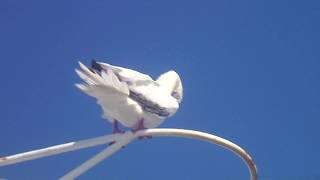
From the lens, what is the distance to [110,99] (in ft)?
8.27

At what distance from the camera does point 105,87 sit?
97.6 inches

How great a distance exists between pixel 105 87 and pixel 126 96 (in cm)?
13

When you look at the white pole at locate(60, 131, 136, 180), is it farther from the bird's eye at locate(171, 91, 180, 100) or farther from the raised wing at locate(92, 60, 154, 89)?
the bird's eye at locate(171, 91, 180, 100)

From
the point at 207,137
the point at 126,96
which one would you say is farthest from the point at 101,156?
the point at 207,137

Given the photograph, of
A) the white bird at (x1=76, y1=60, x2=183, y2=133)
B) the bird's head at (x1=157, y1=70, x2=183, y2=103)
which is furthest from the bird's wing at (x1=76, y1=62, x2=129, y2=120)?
the bird's head at (x1=157, y1=70, x2=183, y2=103)

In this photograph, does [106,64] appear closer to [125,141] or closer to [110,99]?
[110,99]

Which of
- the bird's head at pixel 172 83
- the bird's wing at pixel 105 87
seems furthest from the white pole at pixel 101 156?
the bird's head at pixel 172 83

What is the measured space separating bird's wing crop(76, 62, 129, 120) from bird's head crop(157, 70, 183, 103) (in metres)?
0.36

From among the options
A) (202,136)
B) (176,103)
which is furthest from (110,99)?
(202,136)

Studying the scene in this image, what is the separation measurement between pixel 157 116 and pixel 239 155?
1.78 feet

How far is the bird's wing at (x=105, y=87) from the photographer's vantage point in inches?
97.0

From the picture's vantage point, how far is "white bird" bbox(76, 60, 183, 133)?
247 centimetres

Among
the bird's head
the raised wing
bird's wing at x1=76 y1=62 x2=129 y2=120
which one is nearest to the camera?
bird's wing at x1=76 y1=62 x2=129 y2=120

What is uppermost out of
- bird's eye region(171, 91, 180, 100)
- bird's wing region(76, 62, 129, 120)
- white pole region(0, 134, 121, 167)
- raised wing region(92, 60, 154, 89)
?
bird's eye region(171, 91, 180, 100)
